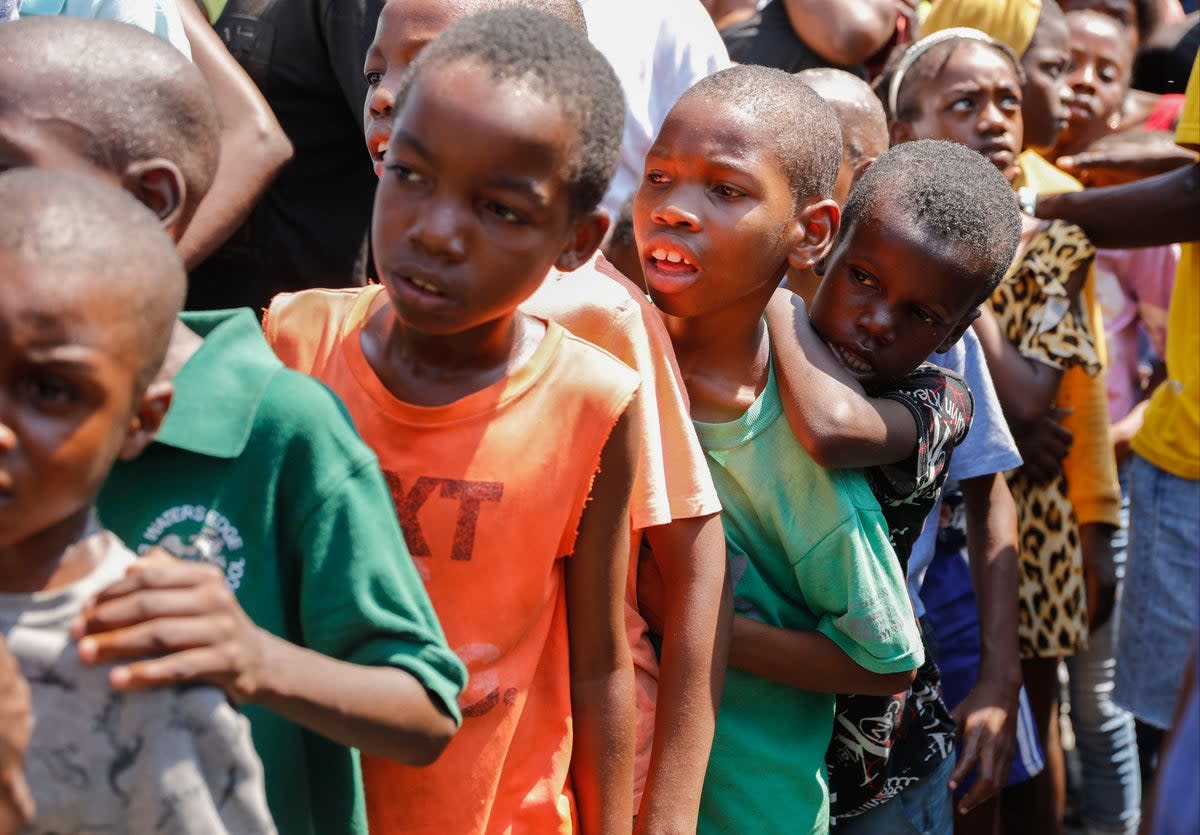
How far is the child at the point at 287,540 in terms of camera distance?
4.67 ft

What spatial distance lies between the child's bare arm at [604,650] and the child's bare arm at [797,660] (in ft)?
1.25

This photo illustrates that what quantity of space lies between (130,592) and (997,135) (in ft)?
Answer: 9.75

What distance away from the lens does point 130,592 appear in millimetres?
1232

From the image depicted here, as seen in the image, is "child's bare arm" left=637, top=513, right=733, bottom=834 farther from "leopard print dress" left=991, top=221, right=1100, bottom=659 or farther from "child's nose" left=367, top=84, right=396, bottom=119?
"leopard print dress" left=991, top=221, right=1100, bottom=659

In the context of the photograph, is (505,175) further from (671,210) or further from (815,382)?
(815,382)

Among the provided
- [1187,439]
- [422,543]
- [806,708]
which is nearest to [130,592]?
[422,543]

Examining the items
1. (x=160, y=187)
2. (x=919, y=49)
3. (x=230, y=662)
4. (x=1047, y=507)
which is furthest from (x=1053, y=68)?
(x=230, y=662)

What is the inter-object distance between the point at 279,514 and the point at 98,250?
14.6 inches

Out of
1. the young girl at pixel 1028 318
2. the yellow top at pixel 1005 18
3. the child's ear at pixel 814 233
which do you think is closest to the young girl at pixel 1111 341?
the yellow top at pixel 1005 18

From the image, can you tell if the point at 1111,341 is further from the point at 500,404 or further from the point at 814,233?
the point at 500,404

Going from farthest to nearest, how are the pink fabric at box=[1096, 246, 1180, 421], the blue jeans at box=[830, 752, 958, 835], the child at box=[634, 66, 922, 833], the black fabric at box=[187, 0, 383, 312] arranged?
the pink fabric at box=[1096, 246, 1180, 421] < the black fabric at box=[187, 0, 383, 312] < the blue jeans at box=[830, 752, 958, 835] < the child at box=[634, 66, 922, 833]

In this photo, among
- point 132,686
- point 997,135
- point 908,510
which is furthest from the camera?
point 997,135

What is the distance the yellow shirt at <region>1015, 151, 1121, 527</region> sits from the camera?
3832mm

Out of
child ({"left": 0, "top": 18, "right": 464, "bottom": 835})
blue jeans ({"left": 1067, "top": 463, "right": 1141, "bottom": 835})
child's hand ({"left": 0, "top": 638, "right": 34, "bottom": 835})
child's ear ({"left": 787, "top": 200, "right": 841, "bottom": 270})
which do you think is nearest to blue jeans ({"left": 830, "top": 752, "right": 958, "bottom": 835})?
child's ear ({"left": 787, "top": 200, "right": 841, "bottom": 270})
